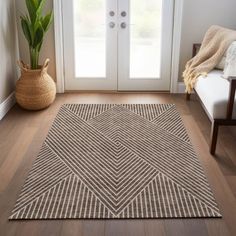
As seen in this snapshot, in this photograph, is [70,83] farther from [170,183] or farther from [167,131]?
[170,183]

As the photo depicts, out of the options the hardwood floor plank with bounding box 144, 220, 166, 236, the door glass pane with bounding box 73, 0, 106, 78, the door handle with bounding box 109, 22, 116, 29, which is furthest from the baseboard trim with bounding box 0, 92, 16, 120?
the hardwood floor plank with bounding box 144, 220, 166, 236

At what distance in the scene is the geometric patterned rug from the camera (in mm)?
2209

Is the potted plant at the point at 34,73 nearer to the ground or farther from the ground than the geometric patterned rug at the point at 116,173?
farther from the ground

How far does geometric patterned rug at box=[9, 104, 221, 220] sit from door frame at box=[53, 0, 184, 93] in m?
0.85

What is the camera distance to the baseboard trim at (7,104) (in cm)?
374

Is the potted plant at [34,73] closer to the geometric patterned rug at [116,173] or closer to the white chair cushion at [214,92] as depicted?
the geometric patterned rug at [116,173]

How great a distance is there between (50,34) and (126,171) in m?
2.31

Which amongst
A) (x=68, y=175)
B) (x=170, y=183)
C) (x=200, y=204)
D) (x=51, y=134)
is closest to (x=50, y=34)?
(x=51, y=134)

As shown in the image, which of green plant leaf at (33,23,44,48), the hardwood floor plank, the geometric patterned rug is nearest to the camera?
the hardwood floor plank

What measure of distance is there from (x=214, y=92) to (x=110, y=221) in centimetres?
149

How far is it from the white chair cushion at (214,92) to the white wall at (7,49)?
1997mm

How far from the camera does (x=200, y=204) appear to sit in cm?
226

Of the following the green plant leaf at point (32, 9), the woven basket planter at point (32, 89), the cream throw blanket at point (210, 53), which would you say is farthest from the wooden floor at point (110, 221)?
the green plant leaf at point (32, 9)

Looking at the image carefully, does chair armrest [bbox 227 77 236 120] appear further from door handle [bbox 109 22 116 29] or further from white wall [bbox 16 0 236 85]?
door handle [bbox 109 22 116 29]
